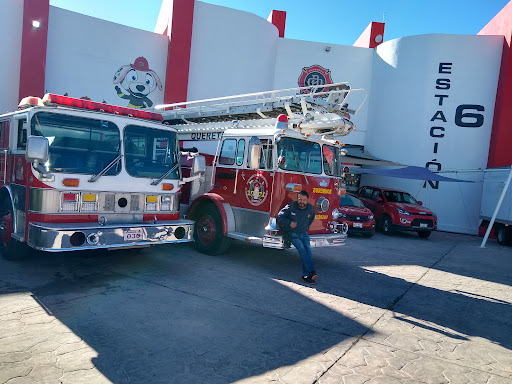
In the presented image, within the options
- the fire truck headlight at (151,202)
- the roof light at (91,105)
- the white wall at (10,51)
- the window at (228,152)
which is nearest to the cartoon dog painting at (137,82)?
the white wall at (10,51)

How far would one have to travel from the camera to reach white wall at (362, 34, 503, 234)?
1788 cm

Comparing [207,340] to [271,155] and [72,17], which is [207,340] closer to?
[271,155]

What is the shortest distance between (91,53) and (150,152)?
32.3ft

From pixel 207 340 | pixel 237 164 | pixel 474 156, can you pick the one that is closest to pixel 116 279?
pixel 207 340

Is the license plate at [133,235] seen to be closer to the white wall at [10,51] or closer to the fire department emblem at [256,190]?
the fire department emblem at [256,190]

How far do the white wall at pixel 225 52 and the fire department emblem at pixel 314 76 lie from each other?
2.35 m

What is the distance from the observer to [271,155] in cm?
734

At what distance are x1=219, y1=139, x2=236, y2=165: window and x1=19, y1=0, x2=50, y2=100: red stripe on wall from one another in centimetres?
819

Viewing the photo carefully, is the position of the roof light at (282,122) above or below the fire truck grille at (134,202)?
above

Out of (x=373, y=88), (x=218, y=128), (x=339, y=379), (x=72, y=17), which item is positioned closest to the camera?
(x=339, y=379)

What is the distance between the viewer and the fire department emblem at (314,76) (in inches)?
782

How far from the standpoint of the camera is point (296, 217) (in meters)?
6.59

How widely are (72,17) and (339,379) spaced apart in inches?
578

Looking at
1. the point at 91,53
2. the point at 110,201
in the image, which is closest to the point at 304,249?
the point at 110,201
